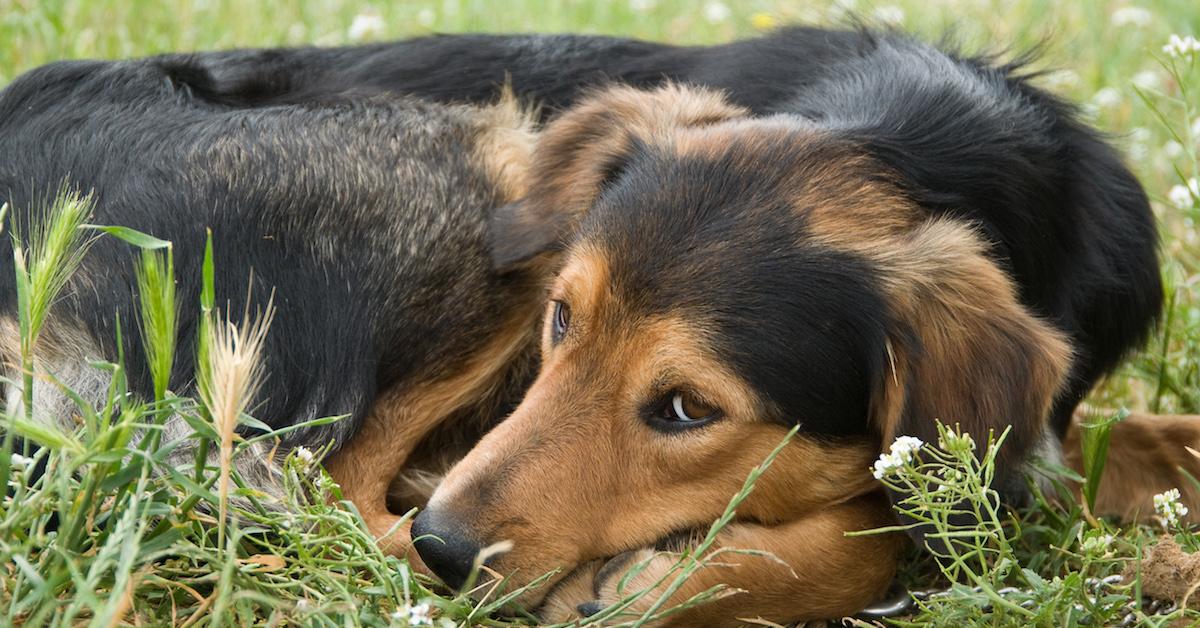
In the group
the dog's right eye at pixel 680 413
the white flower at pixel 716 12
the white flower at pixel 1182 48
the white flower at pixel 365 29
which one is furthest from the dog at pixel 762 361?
the white flower at pixel 716 12

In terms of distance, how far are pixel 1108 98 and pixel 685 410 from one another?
480 cm

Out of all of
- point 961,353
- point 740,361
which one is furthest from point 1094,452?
point 740,361

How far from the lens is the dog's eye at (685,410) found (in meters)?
3.31

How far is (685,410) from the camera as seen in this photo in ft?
10.9

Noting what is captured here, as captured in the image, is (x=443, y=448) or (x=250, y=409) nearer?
(x=250, y=409)

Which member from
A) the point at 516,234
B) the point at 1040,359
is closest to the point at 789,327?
the point at 1040,359

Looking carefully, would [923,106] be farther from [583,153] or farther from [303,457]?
[303,457]

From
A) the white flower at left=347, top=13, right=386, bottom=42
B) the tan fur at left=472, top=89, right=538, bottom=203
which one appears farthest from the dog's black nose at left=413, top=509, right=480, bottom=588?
the white flower at left=347, top=13, right=386, bottom=42

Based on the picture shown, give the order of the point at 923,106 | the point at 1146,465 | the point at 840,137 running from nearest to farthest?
the point at 840,137 < the point at 923,106 < the point at 1146,465

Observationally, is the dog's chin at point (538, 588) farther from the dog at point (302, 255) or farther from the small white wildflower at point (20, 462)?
the small white wildflower at point (20, 462)

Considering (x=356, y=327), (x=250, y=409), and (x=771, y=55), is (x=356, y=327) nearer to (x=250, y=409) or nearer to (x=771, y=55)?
(x=250, y=409)

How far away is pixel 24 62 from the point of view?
642 centimetres

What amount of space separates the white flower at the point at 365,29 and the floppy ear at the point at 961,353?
4.76 metres

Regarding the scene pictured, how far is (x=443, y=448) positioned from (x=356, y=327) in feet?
1.94
